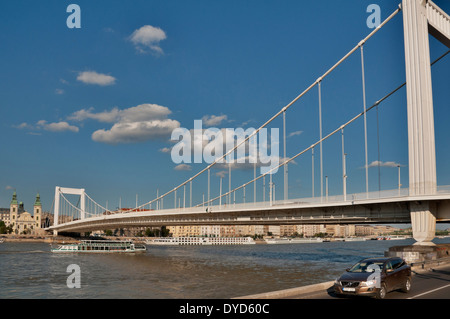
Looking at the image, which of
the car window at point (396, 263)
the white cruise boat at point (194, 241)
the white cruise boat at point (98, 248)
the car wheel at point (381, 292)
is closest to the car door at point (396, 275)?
the car window at point (396, 263)

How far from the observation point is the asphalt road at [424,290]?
16.0 meters

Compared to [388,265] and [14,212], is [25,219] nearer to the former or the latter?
[14,212]

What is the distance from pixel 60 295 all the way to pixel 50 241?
10955 cm

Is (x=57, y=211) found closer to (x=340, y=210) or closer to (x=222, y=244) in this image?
(x=222, y=244)

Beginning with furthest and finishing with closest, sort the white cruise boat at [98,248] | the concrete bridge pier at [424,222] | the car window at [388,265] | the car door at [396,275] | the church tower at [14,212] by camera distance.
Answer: the church tower at [14,212] < the white cruise boat at [98,248] < the concrete bridge pier at [424,222] < the car window at [388,265] < the car door at [396,275]

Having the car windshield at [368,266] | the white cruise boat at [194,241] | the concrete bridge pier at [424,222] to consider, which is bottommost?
the white cruise boat at [194,241]

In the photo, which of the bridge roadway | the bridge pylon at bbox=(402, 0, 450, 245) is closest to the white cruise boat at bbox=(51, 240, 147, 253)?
the bridge roadway

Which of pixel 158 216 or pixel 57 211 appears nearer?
pixel 158 216

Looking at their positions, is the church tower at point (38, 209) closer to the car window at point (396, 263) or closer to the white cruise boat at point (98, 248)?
the white cruise boat at point (98, 248)
